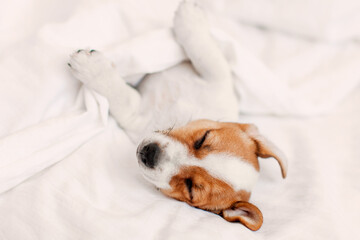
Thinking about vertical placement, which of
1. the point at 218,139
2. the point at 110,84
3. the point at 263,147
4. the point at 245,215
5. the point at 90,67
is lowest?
the point at 245,215

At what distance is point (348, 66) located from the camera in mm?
2393

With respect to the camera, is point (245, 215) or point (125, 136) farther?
point (125, 136)

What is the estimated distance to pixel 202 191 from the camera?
152cm

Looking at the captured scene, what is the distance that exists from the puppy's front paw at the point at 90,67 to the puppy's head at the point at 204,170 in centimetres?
41

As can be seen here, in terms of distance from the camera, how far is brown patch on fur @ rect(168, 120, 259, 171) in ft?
5.15

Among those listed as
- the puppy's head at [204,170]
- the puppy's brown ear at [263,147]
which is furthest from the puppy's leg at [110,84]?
the puppy's brown ear at [263,147]

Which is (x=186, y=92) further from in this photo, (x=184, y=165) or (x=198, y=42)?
(x=184, y=165)

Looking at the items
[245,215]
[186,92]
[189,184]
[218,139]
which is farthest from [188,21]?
[245,215]

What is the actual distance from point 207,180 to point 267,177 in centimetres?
45

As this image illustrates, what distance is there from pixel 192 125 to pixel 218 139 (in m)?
0.18

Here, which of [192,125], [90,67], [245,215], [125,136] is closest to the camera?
[245,215]

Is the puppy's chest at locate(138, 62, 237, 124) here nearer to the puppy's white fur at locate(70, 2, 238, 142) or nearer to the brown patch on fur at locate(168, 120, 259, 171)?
the puppy's white fur at locate(70, 2, 238, 142)

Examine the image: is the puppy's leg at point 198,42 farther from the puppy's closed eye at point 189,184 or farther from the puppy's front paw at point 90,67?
the puppy's closed eye at point 189,184

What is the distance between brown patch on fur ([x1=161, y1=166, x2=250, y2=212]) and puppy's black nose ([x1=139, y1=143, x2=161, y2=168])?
13cm
